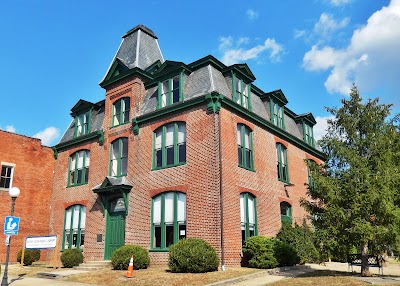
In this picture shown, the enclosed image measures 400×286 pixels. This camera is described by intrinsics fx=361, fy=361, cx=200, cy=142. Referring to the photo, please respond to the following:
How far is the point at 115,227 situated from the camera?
883 inches

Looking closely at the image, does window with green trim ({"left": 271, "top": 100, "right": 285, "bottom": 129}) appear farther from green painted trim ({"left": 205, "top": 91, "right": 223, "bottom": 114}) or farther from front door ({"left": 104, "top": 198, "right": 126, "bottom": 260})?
front door ({"left": 104, "top": 198, "right": 126, "bottom": 260})

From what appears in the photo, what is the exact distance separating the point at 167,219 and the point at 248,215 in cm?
450

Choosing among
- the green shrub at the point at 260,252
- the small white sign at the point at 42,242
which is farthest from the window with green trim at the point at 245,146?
the small white sign at the point at 42,242

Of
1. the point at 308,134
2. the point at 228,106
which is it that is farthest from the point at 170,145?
the point at 308,134

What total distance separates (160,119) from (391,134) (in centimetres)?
1230

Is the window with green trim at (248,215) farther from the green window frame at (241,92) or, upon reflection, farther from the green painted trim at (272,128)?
the green window frame at (241,92)

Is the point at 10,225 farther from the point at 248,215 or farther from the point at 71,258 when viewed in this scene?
the point at 248,215

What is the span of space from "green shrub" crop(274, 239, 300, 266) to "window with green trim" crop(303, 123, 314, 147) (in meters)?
12.6

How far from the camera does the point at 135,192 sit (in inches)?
857

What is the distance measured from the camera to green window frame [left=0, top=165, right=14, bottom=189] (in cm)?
2575

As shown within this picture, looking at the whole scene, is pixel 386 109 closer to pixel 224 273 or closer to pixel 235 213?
pixel 235 213

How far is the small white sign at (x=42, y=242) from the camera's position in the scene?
2031 cm

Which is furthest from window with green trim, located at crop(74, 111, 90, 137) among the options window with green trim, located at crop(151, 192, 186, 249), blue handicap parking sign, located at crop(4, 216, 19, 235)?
blue handicap parking sign, located at crop(4, 216, 19, 235)

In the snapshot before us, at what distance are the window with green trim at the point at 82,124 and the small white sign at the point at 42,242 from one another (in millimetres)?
8910
